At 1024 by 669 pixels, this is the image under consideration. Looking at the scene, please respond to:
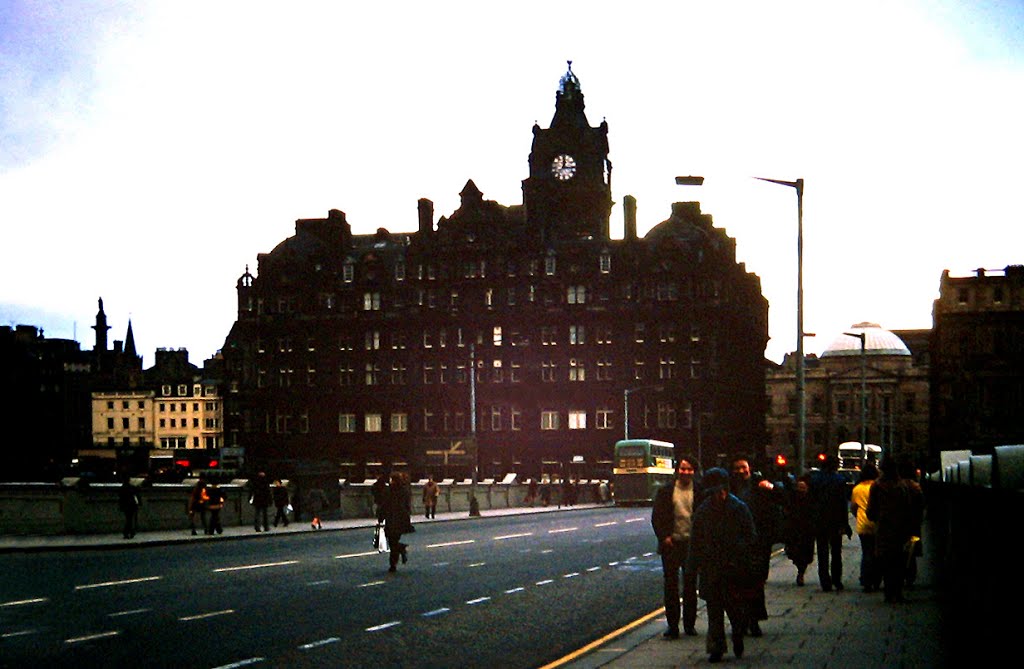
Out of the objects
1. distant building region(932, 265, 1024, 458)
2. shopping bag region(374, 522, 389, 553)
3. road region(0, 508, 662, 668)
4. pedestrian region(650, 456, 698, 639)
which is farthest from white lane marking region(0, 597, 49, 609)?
distant building region(932, 265, 1024, 458)

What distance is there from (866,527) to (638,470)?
53322 millimetres

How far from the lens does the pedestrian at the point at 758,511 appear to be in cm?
1536

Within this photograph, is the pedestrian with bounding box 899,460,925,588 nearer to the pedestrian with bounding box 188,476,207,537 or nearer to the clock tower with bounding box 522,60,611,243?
the pedestrian with bounding box 188,476,207,537

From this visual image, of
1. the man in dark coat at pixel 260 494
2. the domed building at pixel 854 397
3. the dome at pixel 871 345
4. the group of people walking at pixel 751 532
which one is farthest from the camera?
the dome at pixel 871 345

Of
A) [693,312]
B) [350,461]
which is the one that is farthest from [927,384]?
[350,461]

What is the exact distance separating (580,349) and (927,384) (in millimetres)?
69157

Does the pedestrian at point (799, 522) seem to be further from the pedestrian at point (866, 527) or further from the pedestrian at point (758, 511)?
the pedestrian at point (758, 511)

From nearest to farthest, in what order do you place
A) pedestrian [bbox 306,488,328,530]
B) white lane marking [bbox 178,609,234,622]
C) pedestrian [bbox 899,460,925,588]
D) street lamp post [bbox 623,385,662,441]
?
white lane marking [bbox 178,609,234,622]
pedestrian [bbox 899,460,925,588]
pedestrian [bbox 306,488,328,530]
street lamp post [bbox 623,385,662,441]

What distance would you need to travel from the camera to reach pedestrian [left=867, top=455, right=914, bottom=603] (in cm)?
1803

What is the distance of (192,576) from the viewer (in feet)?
81.9

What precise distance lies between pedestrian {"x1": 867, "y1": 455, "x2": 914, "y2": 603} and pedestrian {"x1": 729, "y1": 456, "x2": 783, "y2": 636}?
1287 millimetres

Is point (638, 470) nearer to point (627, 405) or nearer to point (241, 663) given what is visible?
point (627, 405)

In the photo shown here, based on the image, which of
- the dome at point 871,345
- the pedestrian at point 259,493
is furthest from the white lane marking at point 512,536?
the dome at point 871,345

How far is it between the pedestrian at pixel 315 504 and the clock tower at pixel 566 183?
65574 mm
